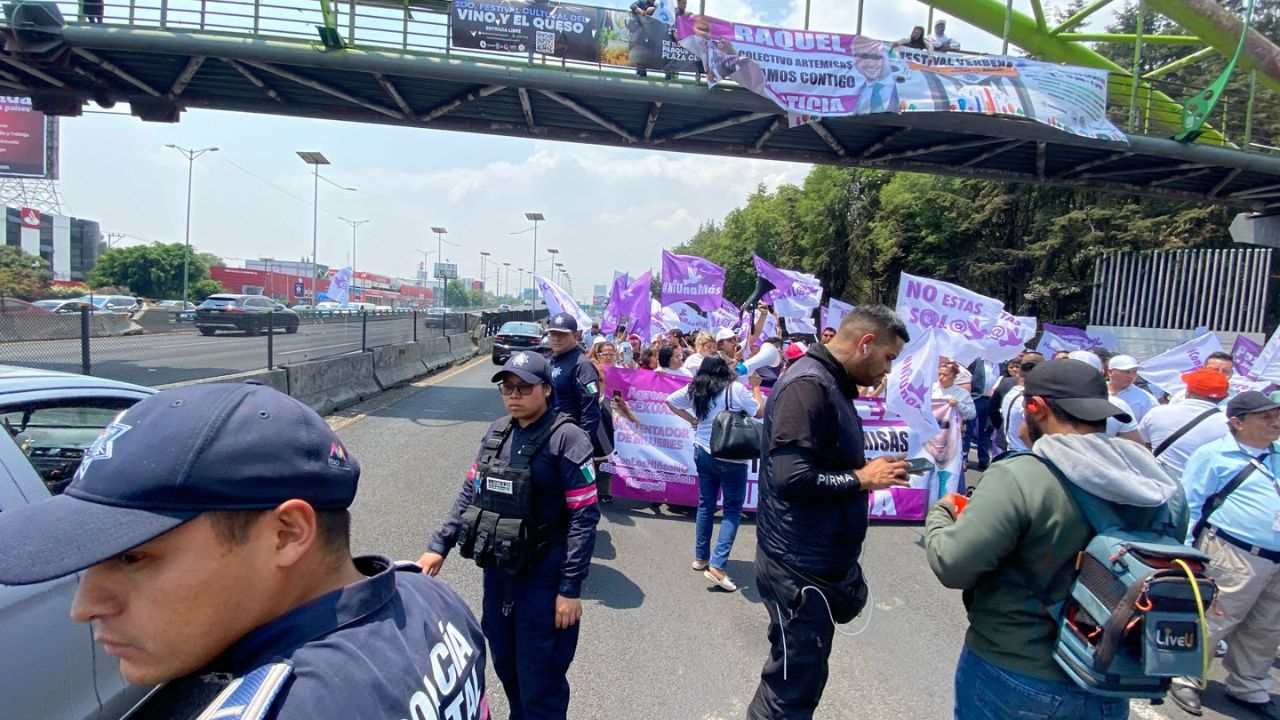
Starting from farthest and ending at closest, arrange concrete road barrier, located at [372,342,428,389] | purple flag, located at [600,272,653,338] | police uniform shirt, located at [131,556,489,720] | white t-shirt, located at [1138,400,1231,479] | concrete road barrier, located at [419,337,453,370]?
concrete road barrier, located at [419,337,453,370] < concrete road barrier, located at [372,342,428,389] < purple flag, located at [600,272,653,338] < white t-shirt, located at [1138,400,1231,479] < police uniform shirt, located at [131,556,489,720]

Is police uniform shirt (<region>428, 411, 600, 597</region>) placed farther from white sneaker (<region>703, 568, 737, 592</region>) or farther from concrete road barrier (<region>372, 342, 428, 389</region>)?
concrete road barrier (<region>372, 342, 428, 389</region>)

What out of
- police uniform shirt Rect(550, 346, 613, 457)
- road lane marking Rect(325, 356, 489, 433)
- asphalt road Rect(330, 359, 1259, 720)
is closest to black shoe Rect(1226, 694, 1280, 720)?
asphalt road Rect(330, 359, 1259, 720)

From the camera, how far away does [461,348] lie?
25.5m

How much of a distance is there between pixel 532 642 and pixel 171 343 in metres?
14.0

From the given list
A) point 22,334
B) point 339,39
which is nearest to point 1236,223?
point 339,39

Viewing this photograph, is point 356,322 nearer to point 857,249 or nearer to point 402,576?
point 402,576

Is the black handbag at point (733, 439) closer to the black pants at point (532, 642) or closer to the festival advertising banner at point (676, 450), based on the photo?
the festival advertising banner at point (676, 450)

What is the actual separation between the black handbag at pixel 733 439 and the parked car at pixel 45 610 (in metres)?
3.64

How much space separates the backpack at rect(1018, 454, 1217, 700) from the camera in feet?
6.15

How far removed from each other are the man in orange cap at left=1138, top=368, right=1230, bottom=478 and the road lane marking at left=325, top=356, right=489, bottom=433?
6250 millimetres

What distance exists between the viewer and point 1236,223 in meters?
19.1

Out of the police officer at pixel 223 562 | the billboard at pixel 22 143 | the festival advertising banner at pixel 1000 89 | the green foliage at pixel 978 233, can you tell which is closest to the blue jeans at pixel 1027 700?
the police officer at pixel 223 562

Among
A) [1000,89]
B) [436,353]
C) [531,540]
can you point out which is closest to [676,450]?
[531,540]

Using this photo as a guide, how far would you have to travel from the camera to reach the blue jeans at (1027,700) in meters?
2.12
